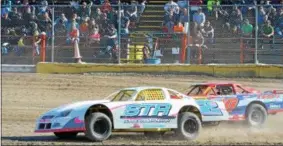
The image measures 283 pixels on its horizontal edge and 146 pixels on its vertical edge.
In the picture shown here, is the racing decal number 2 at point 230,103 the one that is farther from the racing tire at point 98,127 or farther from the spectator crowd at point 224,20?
the spectator crowd at point 224,20

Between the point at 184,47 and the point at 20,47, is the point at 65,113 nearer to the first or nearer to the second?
the point at 184,47

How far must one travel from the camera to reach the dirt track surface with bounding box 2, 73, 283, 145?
16.0 m

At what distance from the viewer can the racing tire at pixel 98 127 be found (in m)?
15.2

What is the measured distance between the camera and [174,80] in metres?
25.3

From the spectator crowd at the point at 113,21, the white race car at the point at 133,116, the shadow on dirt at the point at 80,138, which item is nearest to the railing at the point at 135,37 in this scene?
the spectator crowd at the point at 113,21

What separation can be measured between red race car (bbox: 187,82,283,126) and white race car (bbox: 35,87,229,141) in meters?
1.05

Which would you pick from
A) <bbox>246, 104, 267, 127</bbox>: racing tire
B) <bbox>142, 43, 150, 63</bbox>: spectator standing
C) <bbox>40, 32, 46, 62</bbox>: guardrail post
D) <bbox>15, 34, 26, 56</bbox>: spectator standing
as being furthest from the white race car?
<bbox>15, 34, 26, 56</bbox>: spectator standing

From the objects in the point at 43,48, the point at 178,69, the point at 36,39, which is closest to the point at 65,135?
the point at 178,69

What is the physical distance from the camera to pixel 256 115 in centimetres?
1845

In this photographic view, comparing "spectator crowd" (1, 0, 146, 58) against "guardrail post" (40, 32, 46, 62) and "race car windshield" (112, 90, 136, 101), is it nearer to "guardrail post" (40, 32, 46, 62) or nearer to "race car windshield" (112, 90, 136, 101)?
"guardrail post" (40, 32, 46, 62)

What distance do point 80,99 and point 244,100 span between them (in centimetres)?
603

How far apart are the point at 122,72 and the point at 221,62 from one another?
3250 millimetres

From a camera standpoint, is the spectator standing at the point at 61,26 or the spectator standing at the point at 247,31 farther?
the spectator standing at the point at 61,26

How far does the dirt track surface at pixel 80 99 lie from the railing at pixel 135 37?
2.97 feet
